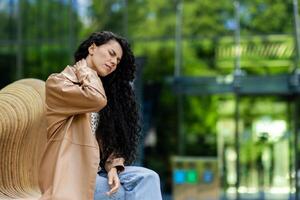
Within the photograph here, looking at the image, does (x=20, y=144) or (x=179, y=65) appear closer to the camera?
(x=20, y=144)

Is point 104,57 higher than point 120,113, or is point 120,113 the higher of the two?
point 104,57

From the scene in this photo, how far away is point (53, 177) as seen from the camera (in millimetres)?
3646

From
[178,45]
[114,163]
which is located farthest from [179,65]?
[114,163]

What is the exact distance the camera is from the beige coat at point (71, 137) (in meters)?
3.61

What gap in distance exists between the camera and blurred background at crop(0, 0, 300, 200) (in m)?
14.9

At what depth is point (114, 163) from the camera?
411 centimetres

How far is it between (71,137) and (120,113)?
63cm

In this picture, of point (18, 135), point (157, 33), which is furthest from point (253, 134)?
point (18, 135)

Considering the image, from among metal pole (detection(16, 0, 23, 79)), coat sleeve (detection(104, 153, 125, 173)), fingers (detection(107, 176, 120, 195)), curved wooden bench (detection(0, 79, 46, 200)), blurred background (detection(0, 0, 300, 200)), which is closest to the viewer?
fingers (detection(107, 176, 120, 195))

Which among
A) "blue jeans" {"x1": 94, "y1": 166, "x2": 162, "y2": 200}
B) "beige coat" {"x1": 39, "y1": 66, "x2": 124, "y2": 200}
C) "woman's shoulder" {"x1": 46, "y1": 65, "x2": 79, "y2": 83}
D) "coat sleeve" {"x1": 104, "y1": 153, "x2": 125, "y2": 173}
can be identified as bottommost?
"blue jeans" {"x1": 94, "y1": 166, "x2": 162, "y2": 200}

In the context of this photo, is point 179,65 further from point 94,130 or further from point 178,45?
point 94,130

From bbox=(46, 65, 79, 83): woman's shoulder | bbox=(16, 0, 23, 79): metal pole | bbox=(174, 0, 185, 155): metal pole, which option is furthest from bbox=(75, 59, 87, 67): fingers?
bbox=(174, 0, 185, 155): metal pole

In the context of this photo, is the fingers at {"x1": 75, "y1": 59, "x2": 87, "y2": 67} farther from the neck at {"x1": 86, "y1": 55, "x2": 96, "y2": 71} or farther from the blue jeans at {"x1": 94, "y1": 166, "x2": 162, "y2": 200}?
the blue jeans at {"x1": 94, "y1": 166, "x2": 162, "y2": 200}

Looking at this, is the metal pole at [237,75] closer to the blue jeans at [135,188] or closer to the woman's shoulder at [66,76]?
the blue jeans at [135,188]
